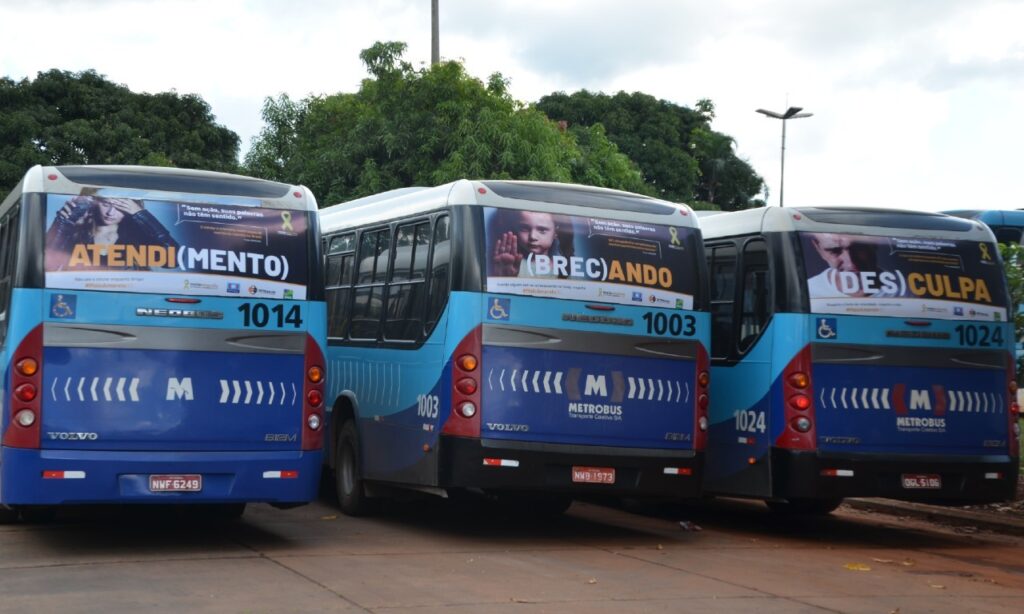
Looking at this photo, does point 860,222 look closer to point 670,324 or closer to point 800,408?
point 800,408

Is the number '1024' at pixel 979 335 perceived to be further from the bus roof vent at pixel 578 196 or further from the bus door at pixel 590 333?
the bus roof vent at pixel 578 196

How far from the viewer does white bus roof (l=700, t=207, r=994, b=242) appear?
13.1 meters

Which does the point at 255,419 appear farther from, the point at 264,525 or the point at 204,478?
the point at 264,525

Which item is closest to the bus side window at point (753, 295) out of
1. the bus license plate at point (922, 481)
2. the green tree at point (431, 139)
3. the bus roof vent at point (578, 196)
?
the bus roof vent at point (578, 196)

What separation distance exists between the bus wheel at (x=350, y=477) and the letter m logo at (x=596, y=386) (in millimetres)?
2790

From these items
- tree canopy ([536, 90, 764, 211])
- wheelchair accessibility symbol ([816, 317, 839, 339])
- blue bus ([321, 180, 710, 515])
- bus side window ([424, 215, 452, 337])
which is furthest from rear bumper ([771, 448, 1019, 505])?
tree canopy ([536, 90, 764, 211])

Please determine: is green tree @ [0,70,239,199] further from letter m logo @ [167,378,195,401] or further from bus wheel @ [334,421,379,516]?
letter m logo @ [167,378,195,401]

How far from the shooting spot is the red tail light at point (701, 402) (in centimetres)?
1270

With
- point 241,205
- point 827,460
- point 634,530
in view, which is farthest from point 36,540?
point 827,460

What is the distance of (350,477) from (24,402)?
14.0 ft

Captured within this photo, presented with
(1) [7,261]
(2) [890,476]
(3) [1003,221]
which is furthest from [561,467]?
(3) [1003,221]

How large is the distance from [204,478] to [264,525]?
2.26m

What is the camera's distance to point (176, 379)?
11133 millimetres

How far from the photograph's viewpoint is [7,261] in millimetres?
11609
